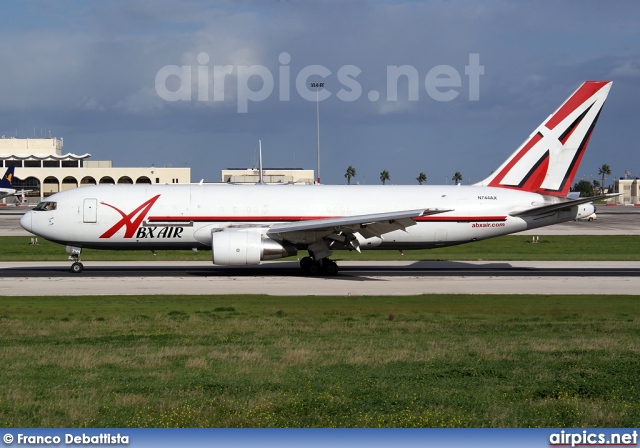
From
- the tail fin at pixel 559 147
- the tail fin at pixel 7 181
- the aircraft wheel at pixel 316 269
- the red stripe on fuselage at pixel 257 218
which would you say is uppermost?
the tail fin at pixel 7 181

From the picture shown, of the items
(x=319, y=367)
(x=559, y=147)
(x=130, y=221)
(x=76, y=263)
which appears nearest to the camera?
(x=319, y=367)

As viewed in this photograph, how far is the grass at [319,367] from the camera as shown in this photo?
37.9ft

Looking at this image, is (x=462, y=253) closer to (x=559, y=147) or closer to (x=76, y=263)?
(x=559, y=147)

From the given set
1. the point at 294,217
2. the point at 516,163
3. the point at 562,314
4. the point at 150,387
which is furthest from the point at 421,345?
the point at 516,163

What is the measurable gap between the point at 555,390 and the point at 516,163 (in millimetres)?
28269

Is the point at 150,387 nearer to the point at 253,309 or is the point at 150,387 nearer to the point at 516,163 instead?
the point at 253,309

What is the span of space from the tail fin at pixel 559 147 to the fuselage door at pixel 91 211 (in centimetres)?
1995

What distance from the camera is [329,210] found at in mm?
37594

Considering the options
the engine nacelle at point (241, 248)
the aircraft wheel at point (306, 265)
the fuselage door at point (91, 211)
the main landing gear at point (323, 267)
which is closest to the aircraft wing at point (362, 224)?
the engine nacelle at point (241, 248)

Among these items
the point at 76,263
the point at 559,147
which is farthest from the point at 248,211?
the point at 559,147

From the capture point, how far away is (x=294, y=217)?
122 ft

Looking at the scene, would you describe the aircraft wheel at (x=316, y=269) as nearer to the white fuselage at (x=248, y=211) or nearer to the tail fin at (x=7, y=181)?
the white fuselage at (x=248, y=211)

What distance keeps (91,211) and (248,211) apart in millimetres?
7259

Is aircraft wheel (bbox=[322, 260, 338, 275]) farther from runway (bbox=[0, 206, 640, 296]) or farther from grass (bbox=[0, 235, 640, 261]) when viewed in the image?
grass (bbox=[0, 235, 640, 261])
